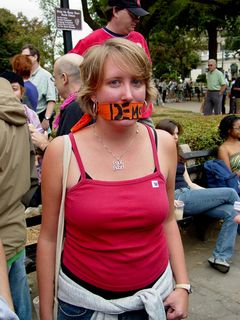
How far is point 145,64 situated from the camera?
172cm

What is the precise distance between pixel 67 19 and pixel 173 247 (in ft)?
16.7

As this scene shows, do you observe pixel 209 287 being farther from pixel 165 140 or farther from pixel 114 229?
pixel 114 229

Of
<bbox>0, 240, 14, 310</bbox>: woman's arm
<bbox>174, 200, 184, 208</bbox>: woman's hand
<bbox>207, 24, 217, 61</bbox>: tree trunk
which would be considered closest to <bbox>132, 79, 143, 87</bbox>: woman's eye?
<bbox>0, 240, 14, 310</bbox>: woman's arm

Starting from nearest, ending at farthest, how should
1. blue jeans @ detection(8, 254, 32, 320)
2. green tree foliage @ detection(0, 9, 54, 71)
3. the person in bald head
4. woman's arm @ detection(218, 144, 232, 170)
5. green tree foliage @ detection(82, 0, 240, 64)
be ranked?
blue jeans @ detection(8, 254, 32, 320), the person in bald head, woman's arm @ detection(218, 144, 232, 170), green tree foliage @ detection(82, 0, 240, 64), green tree foliage @ detection(0, 9, 54, 71)

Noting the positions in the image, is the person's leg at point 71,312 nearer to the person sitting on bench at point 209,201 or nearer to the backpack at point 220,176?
the person sitting on bench at point 209,201

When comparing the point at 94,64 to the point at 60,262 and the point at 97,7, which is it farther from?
the point at 97,7

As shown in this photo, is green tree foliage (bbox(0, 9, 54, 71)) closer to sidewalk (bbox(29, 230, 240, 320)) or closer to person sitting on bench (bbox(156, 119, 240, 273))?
person sitting on bench (bbox(156, 119, 240, 273))

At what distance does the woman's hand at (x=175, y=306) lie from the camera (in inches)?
68.2

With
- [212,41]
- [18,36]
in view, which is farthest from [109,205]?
[18,36]

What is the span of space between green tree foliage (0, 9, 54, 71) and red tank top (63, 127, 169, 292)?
99.6 ft

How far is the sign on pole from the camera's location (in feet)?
20.2

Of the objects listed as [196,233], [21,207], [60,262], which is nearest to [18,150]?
[21,207]

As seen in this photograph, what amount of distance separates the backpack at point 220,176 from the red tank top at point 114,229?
320cm

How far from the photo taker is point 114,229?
159cm
